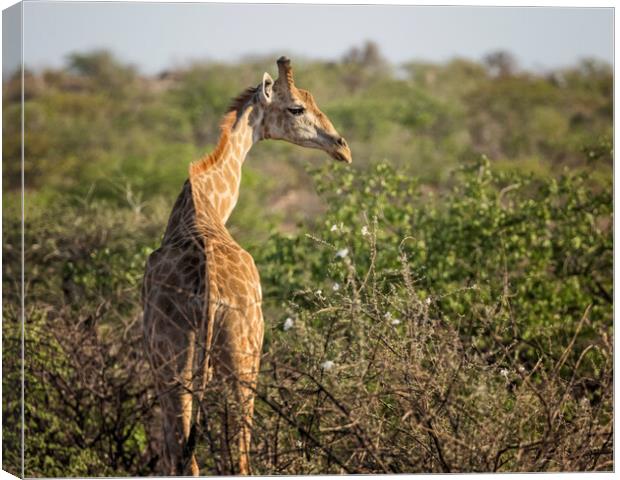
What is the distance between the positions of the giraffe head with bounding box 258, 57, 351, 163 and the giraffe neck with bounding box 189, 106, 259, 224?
8 centimetres

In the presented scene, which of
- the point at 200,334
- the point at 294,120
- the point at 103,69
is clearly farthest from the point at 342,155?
the point at 103,69

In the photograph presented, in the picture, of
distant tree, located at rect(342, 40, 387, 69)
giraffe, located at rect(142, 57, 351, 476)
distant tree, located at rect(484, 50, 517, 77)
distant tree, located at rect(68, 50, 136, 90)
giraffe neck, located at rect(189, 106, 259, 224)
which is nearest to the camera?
giraffe, located at rect(142, 57, 351, 476)

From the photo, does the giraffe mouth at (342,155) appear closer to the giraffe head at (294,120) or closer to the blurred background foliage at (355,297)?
the giraffe head at (294,120)

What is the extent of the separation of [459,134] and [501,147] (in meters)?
1.50

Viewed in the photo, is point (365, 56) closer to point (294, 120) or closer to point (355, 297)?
point (294, 120)

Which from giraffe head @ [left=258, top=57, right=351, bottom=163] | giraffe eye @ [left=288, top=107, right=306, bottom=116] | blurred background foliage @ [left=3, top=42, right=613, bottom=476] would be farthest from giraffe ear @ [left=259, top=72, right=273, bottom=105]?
blurred background foliage @ [left=3, top=42, right=613, bottom=476]

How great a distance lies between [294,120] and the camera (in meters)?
5.93

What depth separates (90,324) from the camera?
5.96 meters

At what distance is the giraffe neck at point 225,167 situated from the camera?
220 inches

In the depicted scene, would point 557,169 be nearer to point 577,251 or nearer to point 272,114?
point 577,251

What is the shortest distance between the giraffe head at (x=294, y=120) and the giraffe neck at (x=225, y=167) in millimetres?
78

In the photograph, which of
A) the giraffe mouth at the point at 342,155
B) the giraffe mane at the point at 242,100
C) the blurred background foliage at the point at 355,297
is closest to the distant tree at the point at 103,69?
the blurred background foliage at the point at 355,297

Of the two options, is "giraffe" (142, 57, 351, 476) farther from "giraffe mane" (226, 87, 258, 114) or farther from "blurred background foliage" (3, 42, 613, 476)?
"giraffe mane" (226, 87, 258, 114)

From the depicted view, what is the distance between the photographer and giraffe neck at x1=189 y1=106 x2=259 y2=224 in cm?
559
